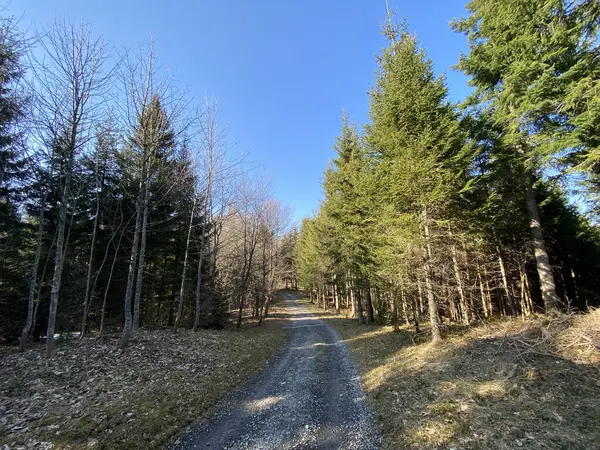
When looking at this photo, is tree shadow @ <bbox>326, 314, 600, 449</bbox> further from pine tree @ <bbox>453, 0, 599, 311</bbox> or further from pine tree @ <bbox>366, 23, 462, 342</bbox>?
pine tree @ <bbox>453, 0, 599, 311</bbox>

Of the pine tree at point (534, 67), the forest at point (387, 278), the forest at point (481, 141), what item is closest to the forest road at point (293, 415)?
the forest at point (387, 278)

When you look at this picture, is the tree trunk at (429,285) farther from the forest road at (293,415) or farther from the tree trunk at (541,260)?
the tree trunk at (541,260)

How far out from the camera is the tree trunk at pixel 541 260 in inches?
391

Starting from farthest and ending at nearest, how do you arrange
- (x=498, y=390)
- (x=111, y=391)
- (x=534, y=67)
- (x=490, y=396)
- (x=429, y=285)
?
(x=429, y=285), (x=534, y=67), (x=111, y=391), (x=498, y=390), (x=490, y=396)

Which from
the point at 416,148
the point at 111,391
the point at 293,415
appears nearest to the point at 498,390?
the point at 293,415

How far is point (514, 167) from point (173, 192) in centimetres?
1633

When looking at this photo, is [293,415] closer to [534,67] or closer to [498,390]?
[498,390]

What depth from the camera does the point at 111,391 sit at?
6.38 m

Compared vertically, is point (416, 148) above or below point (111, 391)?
above

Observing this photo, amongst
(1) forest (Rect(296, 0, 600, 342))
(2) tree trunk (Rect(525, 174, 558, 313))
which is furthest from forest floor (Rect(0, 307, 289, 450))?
(2) tree trunk (Rect(525, 174, 558, 313))

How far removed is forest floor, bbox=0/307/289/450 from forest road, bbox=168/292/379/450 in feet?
1.87

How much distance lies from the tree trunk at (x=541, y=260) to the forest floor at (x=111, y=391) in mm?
11242

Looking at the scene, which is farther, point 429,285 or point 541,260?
point 541,260

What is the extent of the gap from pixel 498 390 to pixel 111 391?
29.1ft
